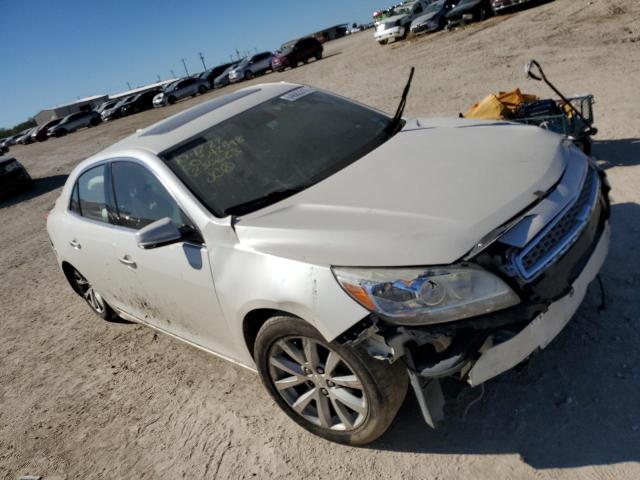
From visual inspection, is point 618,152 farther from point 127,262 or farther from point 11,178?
point 11,178

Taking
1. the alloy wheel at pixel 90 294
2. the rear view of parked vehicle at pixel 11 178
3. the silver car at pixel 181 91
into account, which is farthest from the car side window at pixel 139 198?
the silver car at pixel 181 91

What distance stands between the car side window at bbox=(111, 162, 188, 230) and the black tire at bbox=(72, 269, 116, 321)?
1.44 m

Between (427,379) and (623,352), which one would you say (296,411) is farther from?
(623,352)

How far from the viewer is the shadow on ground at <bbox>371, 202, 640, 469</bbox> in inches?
92.7

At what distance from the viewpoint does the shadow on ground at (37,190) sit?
14700 mm

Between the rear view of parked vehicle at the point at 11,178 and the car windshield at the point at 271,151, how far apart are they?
14484mm

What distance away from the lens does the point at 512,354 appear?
7.13 feet

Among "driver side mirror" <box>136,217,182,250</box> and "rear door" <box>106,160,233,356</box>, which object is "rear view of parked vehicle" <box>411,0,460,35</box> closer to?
"rear door" <box>106,160,233,356</box>

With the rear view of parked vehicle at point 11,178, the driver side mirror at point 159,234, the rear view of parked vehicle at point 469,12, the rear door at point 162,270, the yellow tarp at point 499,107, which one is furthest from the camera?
the rear view of parked vehicle at point 469,12

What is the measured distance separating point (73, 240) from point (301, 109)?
2213mm

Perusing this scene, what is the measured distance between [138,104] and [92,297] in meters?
39.2

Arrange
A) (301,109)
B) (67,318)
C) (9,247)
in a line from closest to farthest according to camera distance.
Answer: (301,109)
(67,318)
(9,247)

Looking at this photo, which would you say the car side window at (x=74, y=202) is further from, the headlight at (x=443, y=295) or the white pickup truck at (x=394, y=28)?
the white pickup truck at (x=394, y=28)

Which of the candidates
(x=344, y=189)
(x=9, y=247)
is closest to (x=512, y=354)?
(x=344, y=189)
